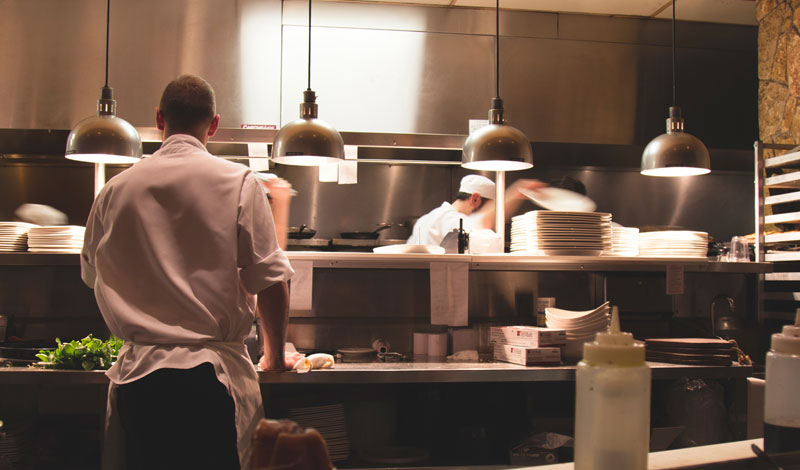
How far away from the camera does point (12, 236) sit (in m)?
3.59

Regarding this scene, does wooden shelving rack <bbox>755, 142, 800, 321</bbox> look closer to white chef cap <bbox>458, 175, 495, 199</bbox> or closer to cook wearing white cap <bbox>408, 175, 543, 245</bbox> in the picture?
cook wearing white cap <bbox>408, 175, 543, 245</bbox>

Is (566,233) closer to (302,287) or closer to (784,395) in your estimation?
(302,287)

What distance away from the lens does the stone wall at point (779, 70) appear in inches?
182

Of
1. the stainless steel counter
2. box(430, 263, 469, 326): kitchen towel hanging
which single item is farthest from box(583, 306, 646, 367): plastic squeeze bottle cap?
box(430, 263, 469, 326): kitchen towel hanging

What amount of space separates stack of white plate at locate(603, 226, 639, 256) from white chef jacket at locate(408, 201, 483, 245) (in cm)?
158

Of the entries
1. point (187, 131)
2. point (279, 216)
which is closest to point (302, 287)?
point (279, 216)

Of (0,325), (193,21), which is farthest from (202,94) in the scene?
(193,21)

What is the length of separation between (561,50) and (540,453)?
3.24 meters

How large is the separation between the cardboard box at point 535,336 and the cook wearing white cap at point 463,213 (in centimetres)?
213

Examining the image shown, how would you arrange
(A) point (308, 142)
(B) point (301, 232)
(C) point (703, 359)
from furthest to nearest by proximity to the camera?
(B) point (301, 232)
(C) point (703, 359)
(A) point (308, 142)

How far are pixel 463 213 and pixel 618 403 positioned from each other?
4.64 m

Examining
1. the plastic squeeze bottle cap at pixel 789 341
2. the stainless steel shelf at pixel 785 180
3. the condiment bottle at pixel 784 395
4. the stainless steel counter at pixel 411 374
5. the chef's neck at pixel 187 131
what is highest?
the stainless steel shelf at pixel 785 180

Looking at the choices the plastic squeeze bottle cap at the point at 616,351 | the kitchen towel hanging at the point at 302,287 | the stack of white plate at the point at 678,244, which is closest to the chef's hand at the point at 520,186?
the stack of white plate at the point at 678,244

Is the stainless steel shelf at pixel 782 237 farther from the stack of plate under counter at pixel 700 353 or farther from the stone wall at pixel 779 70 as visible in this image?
the stack of plate under counter at pixel 700 353
